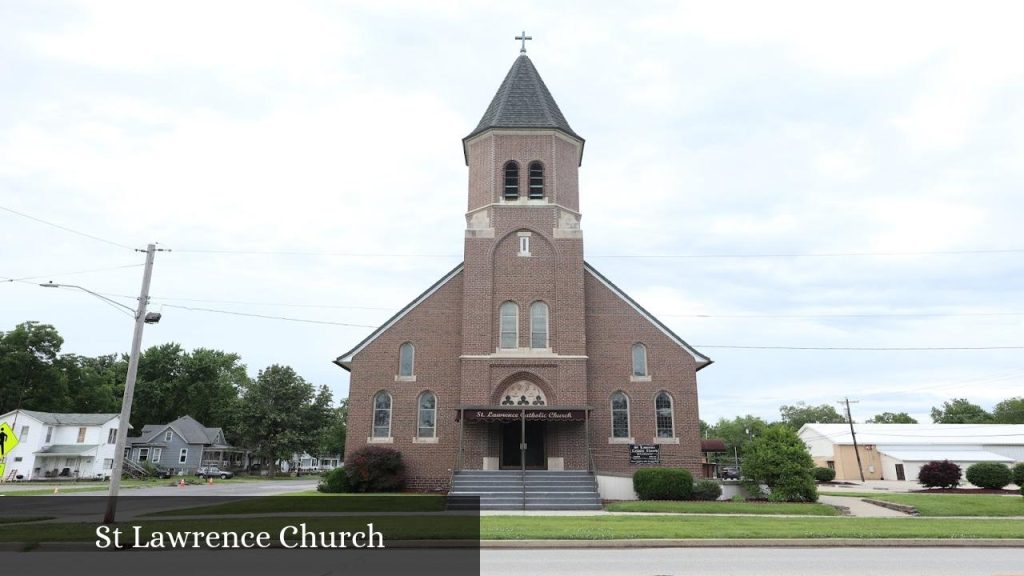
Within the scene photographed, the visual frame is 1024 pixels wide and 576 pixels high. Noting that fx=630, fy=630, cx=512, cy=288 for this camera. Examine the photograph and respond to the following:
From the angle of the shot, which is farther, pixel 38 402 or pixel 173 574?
pixel 38 402

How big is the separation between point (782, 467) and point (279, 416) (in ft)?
169

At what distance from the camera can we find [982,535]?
1305cm

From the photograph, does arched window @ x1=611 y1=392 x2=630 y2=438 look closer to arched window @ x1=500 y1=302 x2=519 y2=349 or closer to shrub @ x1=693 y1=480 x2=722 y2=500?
shrub @ x1=693 y1=480 x2=722 y2=500

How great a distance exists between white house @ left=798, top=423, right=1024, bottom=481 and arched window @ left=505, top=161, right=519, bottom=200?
143ft

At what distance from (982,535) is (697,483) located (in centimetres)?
1059

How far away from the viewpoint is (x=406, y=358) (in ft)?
89.8

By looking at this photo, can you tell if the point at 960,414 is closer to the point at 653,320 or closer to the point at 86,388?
the point at 653,320

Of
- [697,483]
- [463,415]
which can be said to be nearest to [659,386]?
[697,483]

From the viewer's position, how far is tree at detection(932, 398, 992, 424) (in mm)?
99688

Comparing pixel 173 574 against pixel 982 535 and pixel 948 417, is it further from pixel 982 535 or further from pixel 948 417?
pixel 948 417

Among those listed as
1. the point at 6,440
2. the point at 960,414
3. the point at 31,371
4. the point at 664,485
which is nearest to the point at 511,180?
the point at 664,485

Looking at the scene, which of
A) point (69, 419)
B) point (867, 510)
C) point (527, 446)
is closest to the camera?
point (867, 510)

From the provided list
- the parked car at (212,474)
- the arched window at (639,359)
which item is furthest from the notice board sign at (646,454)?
the parked car at (212,474)

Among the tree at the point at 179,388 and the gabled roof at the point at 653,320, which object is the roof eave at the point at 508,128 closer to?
the gabled roof at the point at 653,320
